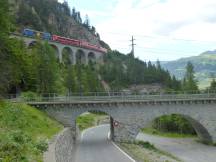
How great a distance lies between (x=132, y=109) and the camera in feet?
206

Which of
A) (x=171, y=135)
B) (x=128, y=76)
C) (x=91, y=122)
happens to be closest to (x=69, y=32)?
(x=128, y=76)

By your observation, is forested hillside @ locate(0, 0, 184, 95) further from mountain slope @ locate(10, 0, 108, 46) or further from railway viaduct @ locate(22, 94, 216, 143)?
railway viaduct @ locate(22, 94, 216, 143)

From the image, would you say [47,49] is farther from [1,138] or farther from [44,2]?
[44,2]

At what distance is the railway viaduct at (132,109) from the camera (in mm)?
59438

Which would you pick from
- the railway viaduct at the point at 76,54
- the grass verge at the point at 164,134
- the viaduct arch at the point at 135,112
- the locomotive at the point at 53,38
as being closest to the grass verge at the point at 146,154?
the viaduct arch at the point at 135,112

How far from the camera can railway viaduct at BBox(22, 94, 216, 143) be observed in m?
59.4

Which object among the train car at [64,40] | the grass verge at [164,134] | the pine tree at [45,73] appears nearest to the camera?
the pine tree at [45,73]

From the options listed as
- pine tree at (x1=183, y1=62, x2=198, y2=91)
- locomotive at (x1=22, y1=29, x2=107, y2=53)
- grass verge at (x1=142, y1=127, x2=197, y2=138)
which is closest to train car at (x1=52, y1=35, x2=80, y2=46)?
locomotive at (x1=22, y1=29, x2=107, y2=53)

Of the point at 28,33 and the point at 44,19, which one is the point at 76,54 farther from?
the point at 28,33

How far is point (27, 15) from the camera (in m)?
150

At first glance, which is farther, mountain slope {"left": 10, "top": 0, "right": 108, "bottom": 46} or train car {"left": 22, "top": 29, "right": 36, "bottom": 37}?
mountain slope {"left": 10, "top": 0, "right": 108, "bottom": 46}

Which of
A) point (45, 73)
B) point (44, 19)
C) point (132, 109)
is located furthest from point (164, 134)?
point (44, 19)

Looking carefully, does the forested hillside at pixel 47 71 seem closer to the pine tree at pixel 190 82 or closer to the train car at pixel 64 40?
the train car at pixel 64 40

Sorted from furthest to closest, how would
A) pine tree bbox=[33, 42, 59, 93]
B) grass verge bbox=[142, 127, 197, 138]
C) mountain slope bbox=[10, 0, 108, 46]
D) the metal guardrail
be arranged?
mountain slope bbox=[10, 0, 108, 46] → grass verge bbox=[142, 127, 197, 138] → pine tree bbox=[33, 42, 59, 93] → the metal guardrail
